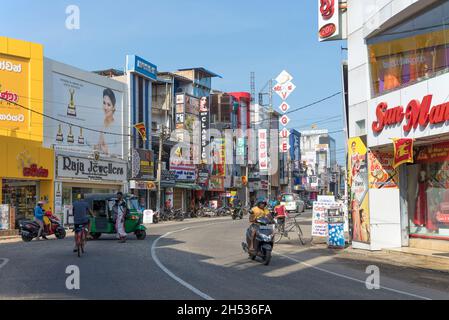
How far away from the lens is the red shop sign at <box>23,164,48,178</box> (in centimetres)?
3045

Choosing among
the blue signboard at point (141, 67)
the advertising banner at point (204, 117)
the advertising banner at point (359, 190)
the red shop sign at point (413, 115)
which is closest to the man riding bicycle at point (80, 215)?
the advertising banner at point (359, 190)

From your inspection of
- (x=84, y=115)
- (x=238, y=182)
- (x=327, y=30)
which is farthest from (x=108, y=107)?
(x=238, y=182)

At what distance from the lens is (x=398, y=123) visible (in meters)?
17.1

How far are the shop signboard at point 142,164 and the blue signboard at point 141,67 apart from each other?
6563mm

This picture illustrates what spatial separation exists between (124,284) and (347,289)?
4296 millimetres

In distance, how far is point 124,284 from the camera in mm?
10148

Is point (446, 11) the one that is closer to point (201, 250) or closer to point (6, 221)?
point (201, 250)

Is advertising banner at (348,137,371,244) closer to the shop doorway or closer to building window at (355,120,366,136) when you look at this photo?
building window at (355,120,366,136)

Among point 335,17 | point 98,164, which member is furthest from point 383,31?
point 98,164

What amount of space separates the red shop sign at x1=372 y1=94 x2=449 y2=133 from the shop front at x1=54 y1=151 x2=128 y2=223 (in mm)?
21517

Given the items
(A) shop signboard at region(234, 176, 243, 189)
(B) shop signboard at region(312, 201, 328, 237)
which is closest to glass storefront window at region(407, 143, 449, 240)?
(B) shop signboard at region(312, 201, 328, 237)

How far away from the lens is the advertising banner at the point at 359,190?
18.8m

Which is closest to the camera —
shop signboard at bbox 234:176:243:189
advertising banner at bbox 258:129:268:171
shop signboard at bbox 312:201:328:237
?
shop signboard at bbox 312:201:328:237

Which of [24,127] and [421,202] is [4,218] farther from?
[421,202]
